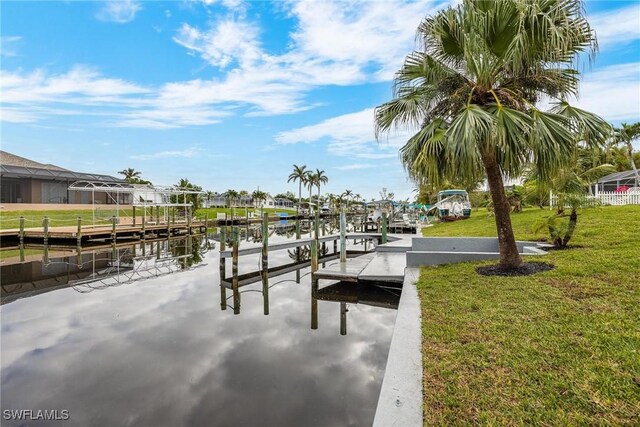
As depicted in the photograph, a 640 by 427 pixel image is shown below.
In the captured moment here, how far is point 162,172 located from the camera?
Result: 2483 inches

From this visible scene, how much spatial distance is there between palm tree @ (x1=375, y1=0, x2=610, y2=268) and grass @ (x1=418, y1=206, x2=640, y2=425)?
179 cm

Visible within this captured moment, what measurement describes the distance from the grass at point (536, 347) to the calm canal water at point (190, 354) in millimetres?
1470

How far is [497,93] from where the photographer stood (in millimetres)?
6957

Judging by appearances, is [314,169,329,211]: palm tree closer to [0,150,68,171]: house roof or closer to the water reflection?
[0,150,68,171]: house roof

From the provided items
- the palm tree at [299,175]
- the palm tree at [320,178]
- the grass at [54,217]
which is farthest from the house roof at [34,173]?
the palm tree at [320,178]

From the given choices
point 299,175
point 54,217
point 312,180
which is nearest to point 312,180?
point 312,180

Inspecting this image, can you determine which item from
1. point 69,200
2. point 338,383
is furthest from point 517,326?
point 69,200

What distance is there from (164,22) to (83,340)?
540 inches

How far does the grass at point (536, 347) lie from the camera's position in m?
2.54

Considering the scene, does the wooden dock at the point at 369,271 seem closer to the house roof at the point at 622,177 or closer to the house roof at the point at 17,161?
the house roof at the point at 622,177

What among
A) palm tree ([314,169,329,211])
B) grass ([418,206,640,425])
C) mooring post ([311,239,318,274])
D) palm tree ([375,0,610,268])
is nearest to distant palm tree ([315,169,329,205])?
palm tree ([314,169,329,211])

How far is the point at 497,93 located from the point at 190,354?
778cm

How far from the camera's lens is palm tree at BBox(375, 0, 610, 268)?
6.03 m

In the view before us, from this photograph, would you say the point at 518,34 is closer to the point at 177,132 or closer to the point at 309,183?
the point at 177,132
